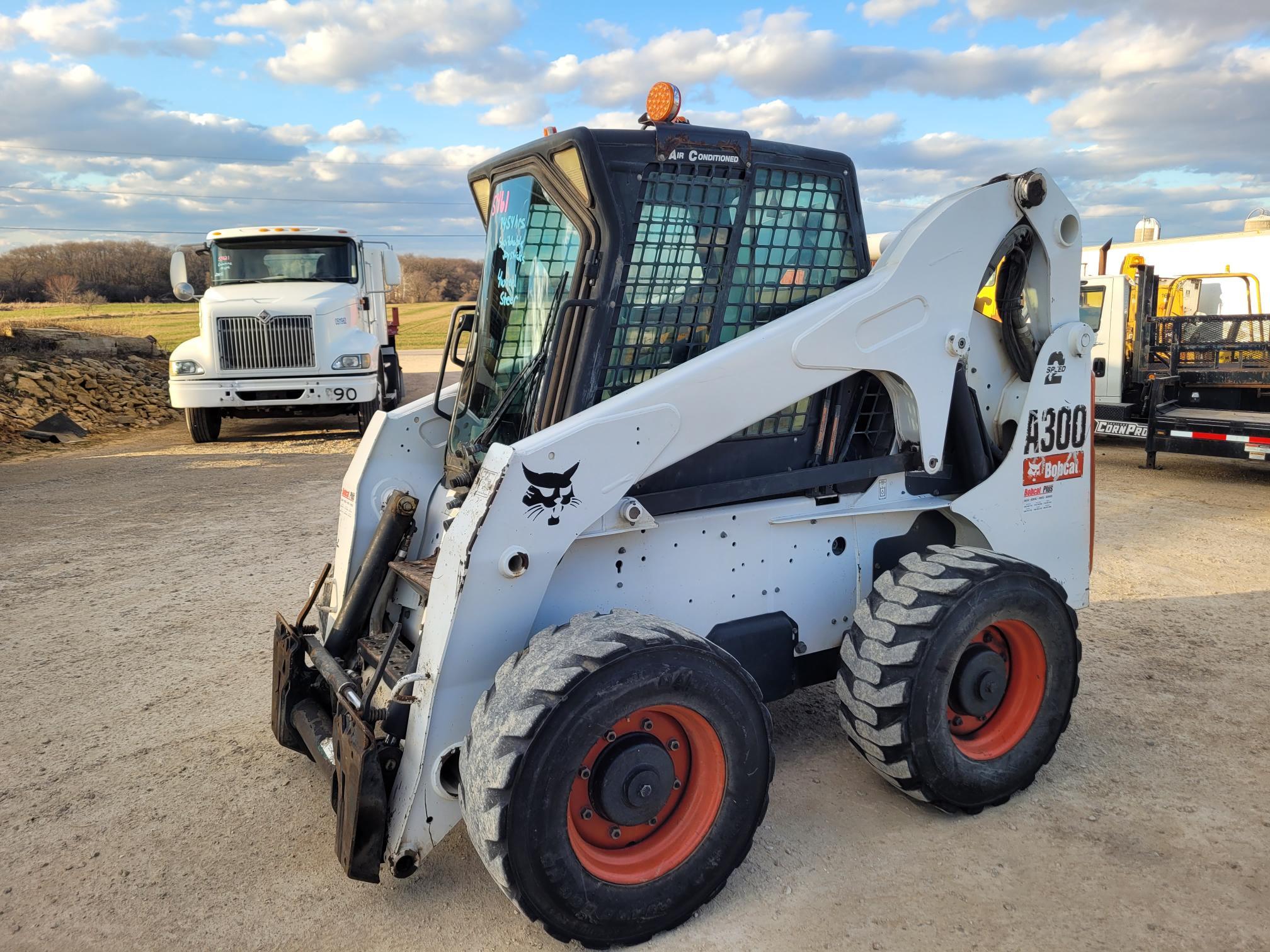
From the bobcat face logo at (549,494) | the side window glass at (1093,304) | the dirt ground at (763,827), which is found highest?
the side window glass at (1093,304)

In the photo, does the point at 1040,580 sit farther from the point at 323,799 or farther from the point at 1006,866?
the point at 323,799

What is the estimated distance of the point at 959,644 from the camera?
10.7 ft

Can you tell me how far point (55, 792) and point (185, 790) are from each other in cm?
50

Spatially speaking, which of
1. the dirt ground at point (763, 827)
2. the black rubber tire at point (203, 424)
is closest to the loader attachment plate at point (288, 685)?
the dirt ground at point (763, 827)

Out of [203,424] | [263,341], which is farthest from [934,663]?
[203,424]

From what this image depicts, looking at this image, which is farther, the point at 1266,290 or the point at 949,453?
the point at 1266,290

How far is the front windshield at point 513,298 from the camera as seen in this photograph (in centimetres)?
344

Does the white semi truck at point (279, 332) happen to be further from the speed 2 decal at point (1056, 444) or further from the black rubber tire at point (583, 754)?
the black rubber tire at point (583, 754)

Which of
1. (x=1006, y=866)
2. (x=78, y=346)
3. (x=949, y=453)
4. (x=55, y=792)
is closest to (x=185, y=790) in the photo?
(x=55, y=792)

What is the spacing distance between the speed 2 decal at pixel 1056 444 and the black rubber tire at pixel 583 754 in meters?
1.82

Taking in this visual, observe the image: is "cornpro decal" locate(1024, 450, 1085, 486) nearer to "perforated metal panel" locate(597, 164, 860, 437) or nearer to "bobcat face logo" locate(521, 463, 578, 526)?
"perforated metal panel" locate(597, 164, 860, 437)

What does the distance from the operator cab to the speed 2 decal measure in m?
0.67

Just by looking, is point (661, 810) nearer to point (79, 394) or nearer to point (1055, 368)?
point (1055, 368)

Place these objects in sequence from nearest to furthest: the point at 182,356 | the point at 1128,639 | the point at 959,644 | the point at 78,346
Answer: the point at 959,644 < the point at 1128,639 < the point at 182,356 < the point at 78,346
